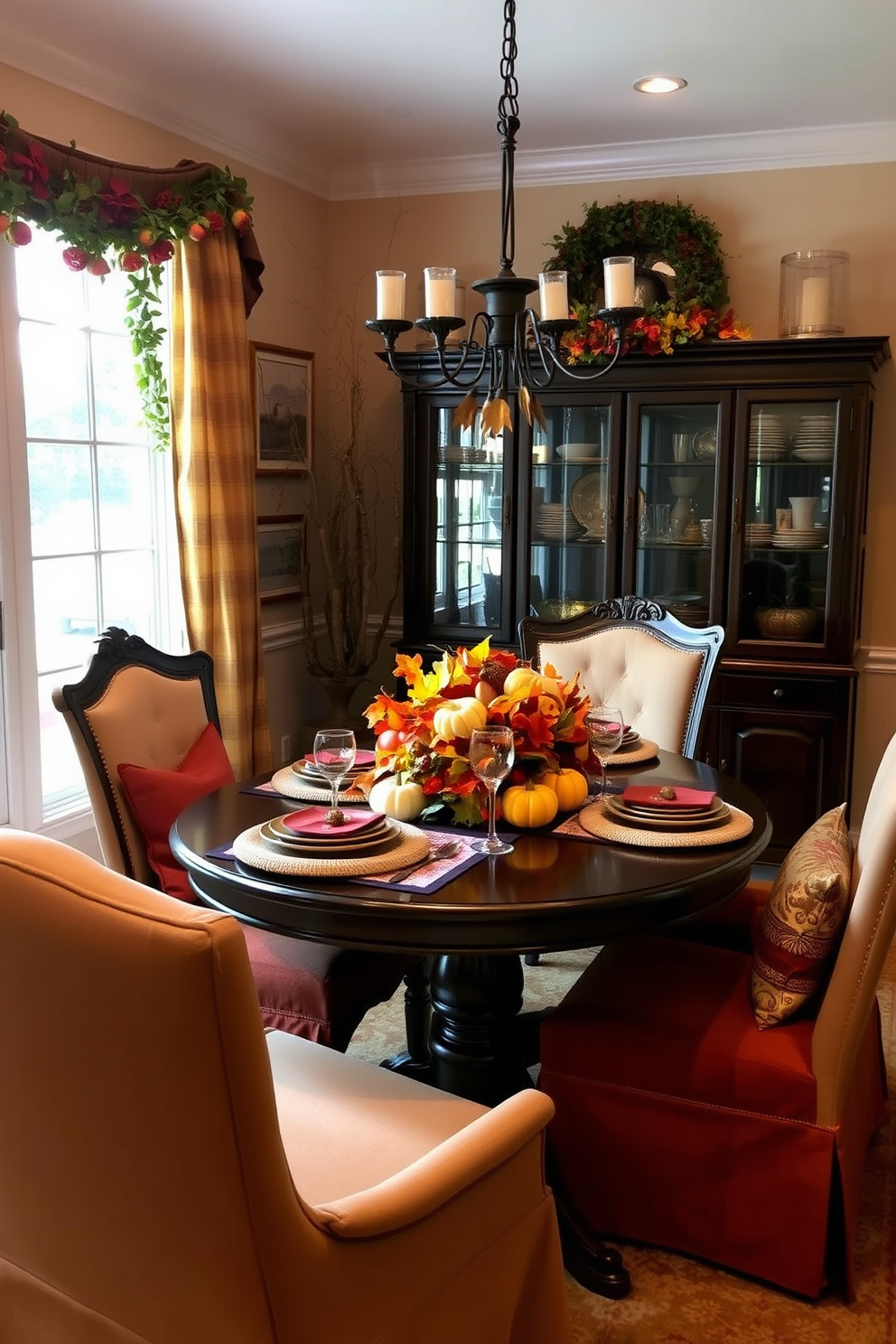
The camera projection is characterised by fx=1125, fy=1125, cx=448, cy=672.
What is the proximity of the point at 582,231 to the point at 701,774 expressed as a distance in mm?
2454

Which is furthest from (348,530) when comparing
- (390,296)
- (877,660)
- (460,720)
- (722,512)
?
(460,720)

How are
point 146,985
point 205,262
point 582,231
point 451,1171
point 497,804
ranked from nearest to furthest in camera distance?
point 146,985 → point 451,1171 → point 497,804 → point 205,262 → point 582,231

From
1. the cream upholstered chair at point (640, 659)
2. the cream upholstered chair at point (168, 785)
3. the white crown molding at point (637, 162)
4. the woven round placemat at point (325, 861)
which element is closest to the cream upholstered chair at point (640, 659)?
the cream upholstered chair at point (640, 659)

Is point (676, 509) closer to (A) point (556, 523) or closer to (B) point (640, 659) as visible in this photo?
(A) point (556, 523)

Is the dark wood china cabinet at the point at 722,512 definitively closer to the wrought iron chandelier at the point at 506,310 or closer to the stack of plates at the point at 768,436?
the stack of plates at the point at 768,436

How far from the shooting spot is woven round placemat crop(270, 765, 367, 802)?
2.21 metres

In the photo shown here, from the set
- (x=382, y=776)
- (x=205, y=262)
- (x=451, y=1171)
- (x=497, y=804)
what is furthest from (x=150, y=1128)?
(x=205, y=262)

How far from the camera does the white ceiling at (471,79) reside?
9.70 feet

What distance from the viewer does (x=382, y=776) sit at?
232 cm

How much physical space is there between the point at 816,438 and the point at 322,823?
2.57 m

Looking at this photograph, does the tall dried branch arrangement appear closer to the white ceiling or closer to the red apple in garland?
the white ceiling

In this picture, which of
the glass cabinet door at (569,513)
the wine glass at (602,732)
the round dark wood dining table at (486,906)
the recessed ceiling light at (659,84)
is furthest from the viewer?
the glass cabinet door at (569,513)

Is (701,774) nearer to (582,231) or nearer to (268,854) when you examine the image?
(268,854)

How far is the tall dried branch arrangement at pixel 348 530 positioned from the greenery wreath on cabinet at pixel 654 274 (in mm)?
1002
